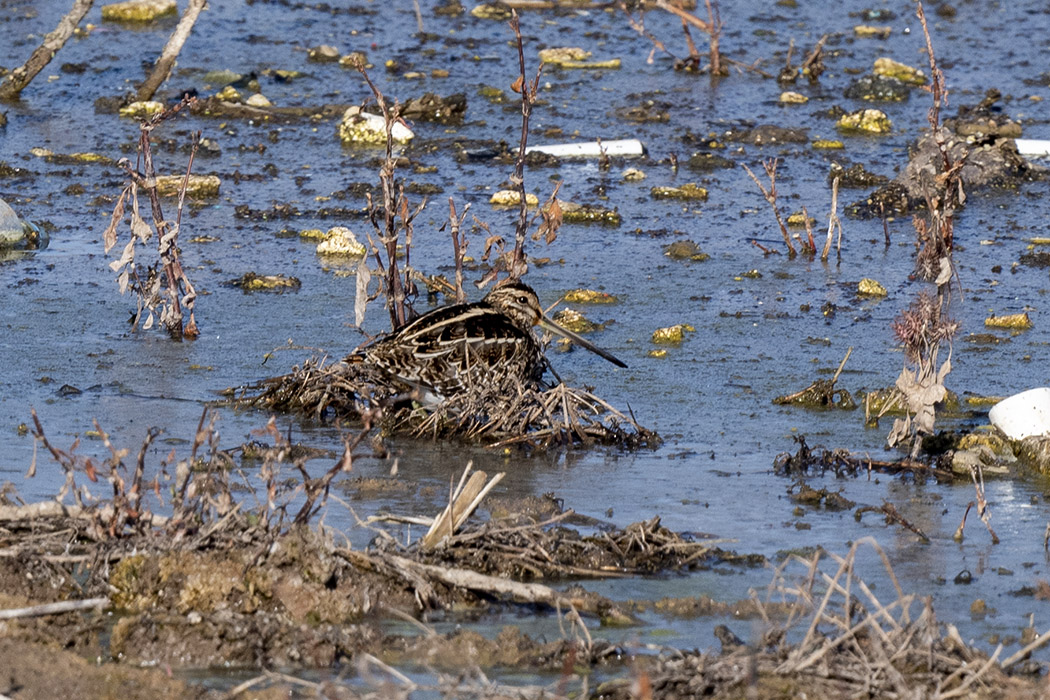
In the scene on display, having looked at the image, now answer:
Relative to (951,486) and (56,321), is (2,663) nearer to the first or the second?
(951,486)

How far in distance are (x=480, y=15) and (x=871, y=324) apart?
725 centimetres

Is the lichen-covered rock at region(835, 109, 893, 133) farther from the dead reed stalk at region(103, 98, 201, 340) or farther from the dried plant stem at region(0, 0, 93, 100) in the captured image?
the dead reed stalk at region(103, 98, 201, 340)

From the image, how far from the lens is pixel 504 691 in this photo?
3.08m

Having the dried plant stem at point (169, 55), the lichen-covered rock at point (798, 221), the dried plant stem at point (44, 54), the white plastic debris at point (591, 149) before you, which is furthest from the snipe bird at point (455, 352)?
the dried plant stem at point (44, 54)

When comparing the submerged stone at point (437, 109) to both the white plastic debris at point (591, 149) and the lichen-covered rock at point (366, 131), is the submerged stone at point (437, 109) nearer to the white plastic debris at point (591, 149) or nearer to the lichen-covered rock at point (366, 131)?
the lichen-covered rock at point (366, 131)

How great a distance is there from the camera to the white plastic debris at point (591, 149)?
9.34 meters

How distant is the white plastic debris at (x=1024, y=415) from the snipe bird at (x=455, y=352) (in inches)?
63.5

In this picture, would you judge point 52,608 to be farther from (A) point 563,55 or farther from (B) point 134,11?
(B) point 134,11

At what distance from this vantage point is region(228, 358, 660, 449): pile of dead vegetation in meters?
5.29

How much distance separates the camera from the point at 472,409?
536 centimetres

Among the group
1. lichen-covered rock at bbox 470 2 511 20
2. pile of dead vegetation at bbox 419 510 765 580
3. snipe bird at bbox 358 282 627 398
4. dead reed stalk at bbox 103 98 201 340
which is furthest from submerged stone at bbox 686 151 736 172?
pile of dead vegetation at bbox 419 510 765 580

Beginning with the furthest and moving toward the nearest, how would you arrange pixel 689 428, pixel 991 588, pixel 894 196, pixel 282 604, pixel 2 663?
pixel 894 196 → pixel 689 428 → pixel 991 588 → pixel 282 604 → pixel 2 663

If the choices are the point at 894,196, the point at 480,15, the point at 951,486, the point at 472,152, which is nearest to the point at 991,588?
the point at 951,486

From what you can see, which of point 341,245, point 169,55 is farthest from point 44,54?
point 341,245
